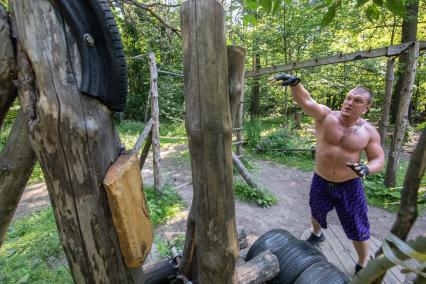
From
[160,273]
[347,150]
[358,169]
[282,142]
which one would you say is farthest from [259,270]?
[282,142]

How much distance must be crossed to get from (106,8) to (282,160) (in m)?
7.39

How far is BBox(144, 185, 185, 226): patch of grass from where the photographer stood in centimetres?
432

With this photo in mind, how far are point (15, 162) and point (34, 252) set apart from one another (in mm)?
2906

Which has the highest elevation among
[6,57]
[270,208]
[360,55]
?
[360,55]

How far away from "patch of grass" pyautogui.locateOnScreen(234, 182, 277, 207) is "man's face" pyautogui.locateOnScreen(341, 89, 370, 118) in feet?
8.78

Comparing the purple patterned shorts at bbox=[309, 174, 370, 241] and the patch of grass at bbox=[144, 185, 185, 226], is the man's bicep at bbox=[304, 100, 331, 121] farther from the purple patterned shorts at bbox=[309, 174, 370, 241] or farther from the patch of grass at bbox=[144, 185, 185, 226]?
→ the patch of grass at bbox=[144, 185, 185, 226]

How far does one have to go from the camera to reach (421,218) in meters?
4.38

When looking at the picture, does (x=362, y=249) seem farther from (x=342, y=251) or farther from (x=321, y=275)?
(x=321, y=275)

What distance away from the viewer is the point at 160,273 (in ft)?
7.70

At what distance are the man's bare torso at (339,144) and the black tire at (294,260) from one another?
2.61 feet

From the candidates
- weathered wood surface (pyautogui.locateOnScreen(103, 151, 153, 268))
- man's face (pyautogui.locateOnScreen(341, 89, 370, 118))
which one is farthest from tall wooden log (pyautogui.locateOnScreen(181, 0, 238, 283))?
man's face (pyautogui.locateOnScreen(341, 89, 370, 118))

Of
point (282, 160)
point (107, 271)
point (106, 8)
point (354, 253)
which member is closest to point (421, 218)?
point (354, 253)

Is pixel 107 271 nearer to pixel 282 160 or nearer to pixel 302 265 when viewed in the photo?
pixel 302 265

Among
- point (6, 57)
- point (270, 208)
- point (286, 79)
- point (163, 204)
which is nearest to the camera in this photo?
point (6, 57)
